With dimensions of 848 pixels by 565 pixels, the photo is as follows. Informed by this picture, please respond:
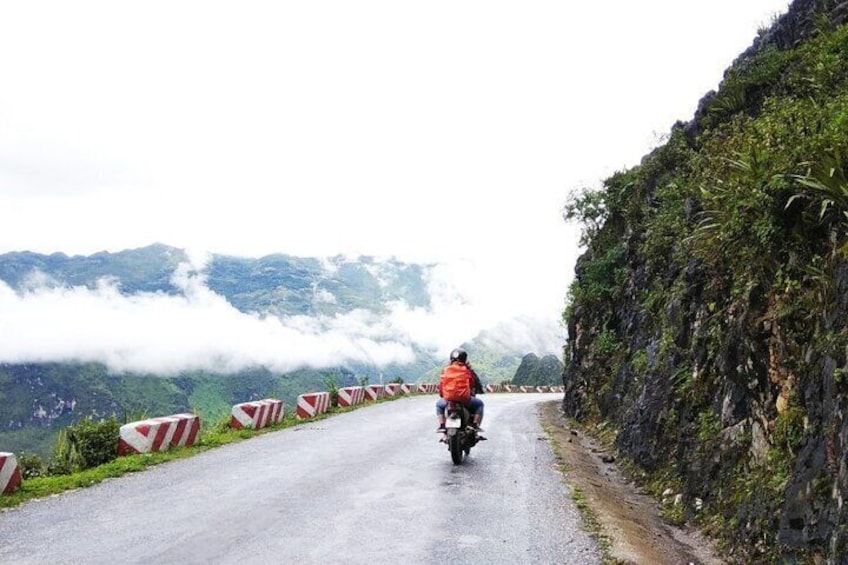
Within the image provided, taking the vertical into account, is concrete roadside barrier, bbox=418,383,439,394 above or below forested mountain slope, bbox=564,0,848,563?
below

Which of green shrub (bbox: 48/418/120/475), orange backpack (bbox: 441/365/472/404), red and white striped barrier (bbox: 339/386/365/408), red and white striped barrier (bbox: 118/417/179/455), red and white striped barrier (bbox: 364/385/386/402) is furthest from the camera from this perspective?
red and white striped barrier (bbox: 364/385/386/402)

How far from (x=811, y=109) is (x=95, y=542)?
10167mm

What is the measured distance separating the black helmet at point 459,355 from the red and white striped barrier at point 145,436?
6.17m

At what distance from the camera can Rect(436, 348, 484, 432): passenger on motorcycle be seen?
37.0 feet

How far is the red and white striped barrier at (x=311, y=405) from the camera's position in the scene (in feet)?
67.8

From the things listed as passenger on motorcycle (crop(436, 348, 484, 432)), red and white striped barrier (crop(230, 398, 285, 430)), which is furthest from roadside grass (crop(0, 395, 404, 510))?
passenger on motorcycle (crop(436, 348, 484, 432))

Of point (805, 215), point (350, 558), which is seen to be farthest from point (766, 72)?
Result: point (350, 558)

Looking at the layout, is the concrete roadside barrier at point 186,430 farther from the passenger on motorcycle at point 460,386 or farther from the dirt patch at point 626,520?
the dirt patch at point 626,520

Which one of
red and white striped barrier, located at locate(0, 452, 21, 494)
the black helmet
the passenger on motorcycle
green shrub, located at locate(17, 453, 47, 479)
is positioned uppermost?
the black helmet

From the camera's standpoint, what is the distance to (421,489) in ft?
29.0

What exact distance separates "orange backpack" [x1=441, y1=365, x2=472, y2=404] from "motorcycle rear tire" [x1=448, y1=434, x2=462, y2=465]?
72cm

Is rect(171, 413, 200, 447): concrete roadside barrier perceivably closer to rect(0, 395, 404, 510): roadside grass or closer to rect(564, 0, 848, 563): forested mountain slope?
rect(0, 395, 404, 510): roadside grass

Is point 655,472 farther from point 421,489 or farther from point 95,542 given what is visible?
point 95,542

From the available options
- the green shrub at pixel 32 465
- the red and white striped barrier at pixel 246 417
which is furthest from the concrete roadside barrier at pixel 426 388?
the green shrub at pixel 32 465
